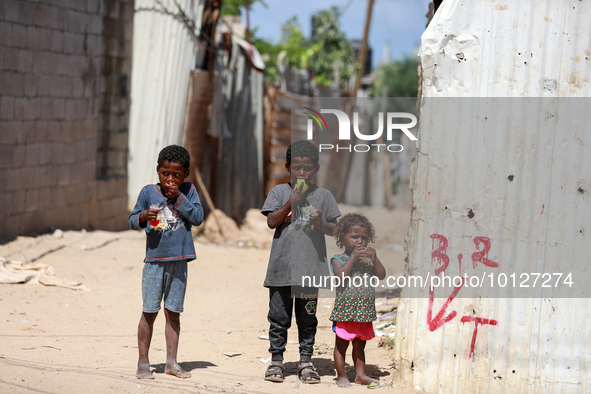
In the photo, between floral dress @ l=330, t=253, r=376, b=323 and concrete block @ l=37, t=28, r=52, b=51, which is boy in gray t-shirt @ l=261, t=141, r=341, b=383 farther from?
concrete block @ l=37, t=28, r=52, b=51

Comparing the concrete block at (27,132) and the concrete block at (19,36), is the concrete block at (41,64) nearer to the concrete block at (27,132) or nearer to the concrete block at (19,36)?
the concrete block at (19,36)

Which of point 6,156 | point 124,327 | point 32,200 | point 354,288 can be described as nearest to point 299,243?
point 354,288

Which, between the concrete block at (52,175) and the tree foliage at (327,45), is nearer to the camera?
the concrete block at (52,175)

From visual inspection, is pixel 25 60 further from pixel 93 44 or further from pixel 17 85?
pixel 93 44

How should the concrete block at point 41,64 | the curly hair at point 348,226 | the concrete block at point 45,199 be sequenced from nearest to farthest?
the curly hair at point 348,226
the concrete block at point 41,64
the concrete block at point 45,199

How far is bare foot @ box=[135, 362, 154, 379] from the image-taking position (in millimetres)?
4016

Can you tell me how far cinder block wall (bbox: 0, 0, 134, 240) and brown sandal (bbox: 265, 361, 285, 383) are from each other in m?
4.28

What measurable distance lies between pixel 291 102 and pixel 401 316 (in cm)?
976

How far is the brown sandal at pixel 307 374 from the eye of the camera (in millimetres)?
4095

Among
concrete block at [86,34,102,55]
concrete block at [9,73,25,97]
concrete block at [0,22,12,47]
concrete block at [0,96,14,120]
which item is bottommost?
concrete block at [0,96,14,120]

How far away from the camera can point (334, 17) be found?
974 inches

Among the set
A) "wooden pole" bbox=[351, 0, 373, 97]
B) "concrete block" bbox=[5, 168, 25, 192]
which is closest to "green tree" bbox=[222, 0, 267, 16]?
"wooden pole" bbox=[351, 0, 373, 97]

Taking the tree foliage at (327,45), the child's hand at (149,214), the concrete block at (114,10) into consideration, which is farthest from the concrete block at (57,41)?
the tree foliage at (327,45)

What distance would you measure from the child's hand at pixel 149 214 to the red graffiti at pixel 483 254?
5.94 ft
